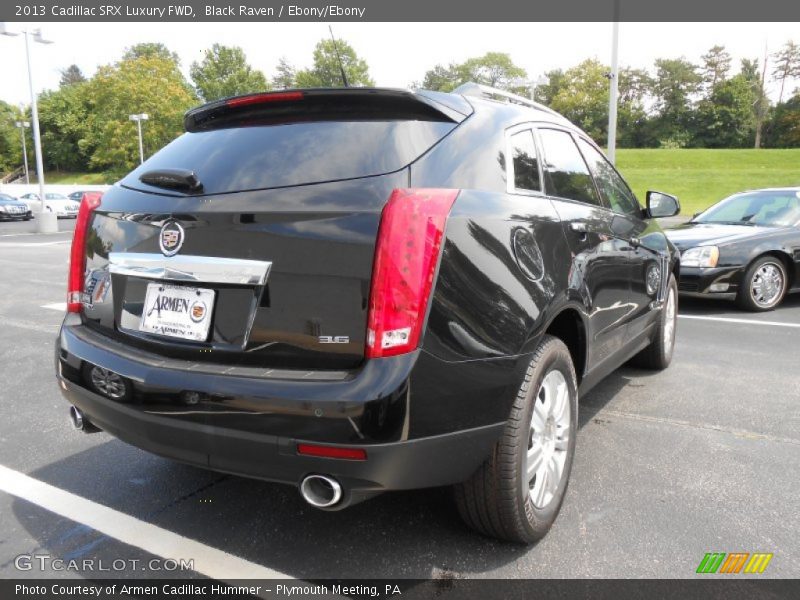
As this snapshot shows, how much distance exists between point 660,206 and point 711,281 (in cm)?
295

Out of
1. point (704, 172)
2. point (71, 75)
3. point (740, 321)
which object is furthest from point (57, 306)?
point (71, 75)

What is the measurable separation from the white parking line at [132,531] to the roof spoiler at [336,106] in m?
1.63

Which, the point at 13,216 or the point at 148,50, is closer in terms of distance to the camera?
the point at 13,216

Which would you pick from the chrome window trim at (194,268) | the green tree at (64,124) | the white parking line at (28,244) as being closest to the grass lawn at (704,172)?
the white parking line at (28,244)

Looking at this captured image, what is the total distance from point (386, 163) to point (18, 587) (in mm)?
1904

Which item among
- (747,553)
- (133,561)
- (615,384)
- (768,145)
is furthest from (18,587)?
(768,145)

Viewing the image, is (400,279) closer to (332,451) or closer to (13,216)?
(332,451)

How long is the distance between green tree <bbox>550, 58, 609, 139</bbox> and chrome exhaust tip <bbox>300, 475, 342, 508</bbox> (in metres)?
87.3

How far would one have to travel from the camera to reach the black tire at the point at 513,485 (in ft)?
7.06

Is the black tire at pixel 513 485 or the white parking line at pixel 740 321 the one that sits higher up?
the black tire at pixel 513 485

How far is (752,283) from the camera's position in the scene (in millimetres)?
6957

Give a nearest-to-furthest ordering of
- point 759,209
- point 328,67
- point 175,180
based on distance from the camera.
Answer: point 175,180 → point 759,209 → point 328,67

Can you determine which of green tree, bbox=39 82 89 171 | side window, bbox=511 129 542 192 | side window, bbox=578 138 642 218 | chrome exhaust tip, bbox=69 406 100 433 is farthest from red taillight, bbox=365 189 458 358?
green tree, bbox=39 82 89 171

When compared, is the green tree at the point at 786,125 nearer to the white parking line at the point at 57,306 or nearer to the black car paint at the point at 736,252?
the black car paint at the point at 736,252
